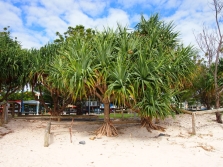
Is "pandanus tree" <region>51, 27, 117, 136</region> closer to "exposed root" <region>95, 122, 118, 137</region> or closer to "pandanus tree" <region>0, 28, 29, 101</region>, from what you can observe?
"exposed root" <region>95, 122, 118, 137</region>

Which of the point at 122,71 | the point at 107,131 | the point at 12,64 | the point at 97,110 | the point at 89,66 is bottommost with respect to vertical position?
the point at 107,131

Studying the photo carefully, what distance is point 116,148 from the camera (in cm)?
673

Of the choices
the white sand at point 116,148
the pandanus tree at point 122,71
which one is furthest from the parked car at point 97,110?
the pandanus tree at point 122,71

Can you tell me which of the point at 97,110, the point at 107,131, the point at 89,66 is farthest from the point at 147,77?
the point at 97,110

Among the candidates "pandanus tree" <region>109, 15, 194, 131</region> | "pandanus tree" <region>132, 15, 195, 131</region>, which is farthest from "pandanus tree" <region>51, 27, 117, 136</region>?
"pandanus tree" <region>132, 15, 195, 131</region>

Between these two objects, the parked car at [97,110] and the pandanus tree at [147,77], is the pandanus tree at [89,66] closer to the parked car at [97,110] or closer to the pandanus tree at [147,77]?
the pandanus tree at [147,77]

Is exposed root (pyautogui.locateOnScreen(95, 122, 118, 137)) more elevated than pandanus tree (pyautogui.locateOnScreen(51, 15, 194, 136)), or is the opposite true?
pandanus tree (pyautogui.locateOnScreen(51, 15, 194, 136))

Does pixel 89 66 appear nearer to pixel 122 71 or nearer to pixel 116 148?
pixel 122 71

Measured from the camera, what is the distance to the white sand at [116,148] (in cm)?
537

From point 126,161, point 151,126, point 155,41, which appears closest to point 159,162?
point 126,161

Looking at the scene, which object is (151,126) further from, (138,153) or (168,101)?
(138,153)

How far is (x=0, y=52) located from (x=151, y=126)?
7342 millimetres

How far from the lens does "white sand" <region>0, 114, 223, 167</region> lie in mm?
5371

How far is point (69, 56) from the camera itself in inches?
305
